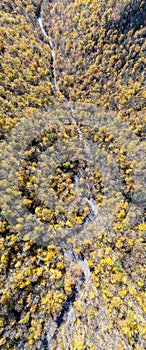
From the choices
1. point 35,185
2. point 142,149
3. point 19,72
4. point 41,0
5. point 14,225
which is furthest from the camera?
point 41,0

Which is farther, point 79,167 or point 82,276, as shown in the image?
point 79,167

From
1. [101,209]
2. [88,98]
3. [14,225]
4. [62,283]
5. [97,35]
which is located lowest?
[62,283]

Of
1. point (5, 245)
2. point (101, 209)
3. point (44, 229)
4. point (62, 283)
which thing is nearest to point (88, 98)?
point (101, 209)

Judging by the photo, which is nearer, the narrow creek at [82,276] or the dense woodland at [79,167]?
the dense woodland at [79,167]

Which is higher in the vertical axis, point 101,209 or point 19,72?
point 19,72

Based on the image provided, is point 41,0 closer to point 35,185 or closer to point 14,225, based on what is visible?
point 35,185

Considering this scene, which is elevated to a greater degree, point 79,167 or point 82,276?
point 79,167

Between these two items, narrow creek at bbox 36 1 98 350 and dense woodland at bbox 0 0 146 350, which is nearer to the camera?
dense woodland at bbox 0 0 146 350

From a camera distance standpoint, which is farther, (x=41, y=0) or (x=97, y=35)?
(x=41, y=0)
